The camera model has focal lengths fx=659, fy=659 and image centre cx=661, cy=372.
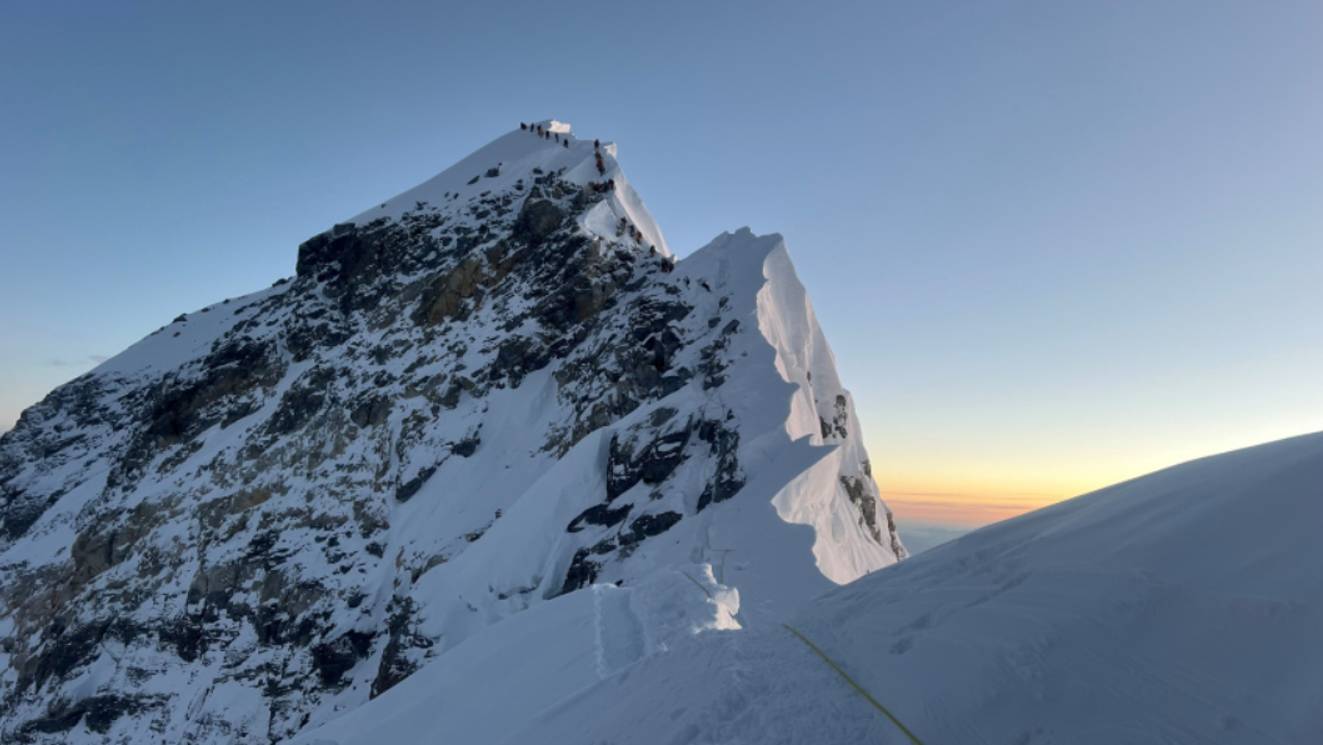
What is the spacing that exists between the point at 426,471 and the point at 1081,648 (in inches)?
1533

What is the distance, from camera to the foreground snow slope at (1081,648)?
15.3 feet

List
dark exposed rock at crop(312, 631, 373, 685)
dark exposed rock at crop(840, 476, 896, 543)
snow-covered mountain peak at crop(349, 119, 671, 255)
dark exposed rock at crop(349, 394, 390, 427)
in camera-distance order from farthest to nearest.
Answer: snow-covered mountain peak at crop(349, 119, 671, 255) < dark exposed rock at crop(349, 394, 390, 427) < dark exposed rock at crop(312, 631, 373, 685) < dark exposed rock at crop(840, 476, 896, 543)

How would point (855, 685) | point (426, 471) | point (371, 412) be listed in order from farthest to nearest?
point (371, 412) < point (426, 471) < point (855, 685)

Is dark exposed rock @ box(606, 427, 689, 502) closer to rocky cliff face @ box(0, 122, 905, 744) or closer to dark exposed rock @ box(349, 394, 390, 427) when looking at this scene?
rocky cliff face @ box(0, 122, 905, 744)

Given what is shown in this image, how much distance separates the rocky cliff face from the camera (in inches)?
998

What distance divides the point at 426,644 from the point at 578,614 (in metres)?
18.2

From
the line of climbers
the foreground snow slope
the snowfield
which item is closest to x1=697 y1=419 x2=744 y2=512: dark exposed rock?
the snowfield

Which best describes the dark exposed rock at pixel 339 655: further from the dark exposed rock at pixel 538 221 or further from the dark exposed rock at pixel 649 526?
the dark exposed rock at pixel 538 221

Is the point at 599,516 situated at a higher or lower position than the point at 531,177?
lower

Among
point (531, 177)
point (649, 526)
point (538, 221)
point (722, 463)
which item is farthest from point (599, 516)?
point (531, 177)

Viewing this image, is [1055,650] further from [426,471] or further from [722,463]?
[426,471]

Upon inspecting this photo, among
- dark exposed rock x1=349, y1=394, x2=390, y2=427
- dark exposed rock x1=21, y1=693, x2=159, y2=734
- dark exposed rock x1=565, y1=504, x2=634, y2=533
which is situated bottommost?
dark exposed rock x1=21, y1=693, x2=159, y2=734

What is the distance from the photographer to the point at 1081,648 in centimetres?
556

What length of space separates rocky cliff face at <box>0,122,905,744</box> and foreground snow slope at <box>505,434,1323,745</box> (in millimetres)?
7977
